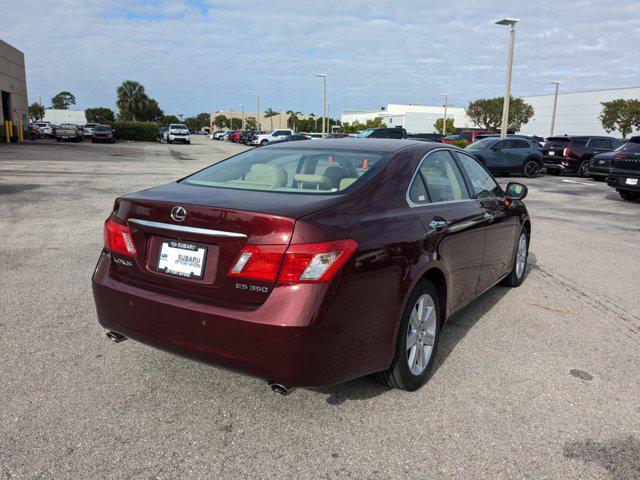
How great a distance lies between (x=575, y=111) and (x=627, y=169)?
254ft

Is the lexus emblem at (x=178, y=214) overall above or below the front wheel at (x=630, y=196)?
above

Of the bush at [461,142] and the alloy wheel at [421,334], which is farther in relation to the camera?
the bush at [461,142]

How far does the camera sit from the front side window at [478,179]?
4.62 metres

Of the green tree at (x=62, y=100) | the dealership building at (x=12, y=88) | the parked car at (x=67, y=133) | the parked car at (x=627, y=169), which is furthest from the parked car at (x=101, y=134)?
the green tree at (x=62, y=100)

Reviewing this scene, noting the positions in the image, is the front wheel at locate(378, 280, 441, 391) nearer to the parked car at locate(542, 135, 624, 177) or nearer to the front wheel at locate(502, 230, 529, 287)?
Result: the front wheel at locate(502, 230, 529, 287)

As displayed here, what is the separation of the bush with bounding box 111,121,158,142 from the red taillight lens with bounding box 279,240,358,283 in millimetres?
65347

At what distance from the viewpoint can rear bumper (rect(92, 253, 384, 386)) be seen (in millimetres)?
2666

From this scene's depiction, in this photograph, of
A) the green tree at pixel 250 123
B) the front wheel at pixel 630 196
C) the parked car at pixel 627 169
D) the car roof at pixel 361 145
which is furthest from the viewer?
the green tree at pixel 250 123

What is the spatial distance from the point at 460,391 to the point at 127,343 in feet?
7.89

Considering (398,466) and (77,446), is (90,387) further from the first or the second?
(398,466)

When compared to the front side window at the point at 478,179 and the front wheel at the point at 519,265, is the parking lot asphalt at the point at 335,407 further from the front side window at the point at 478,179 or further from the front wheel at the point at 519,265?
the front side window at the point at 478,179

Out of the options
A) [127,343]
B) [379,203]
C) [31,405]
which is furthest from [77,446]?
[379,203]

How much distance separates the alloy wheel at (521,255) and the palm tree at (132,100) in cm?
9356

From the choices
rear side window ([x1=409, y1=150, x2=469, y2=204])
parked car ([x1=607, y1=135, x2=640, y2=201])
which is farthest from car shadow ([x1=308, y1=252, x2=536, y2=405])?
parked car ([x1=607, y1=135, x2=640, y2=201])
